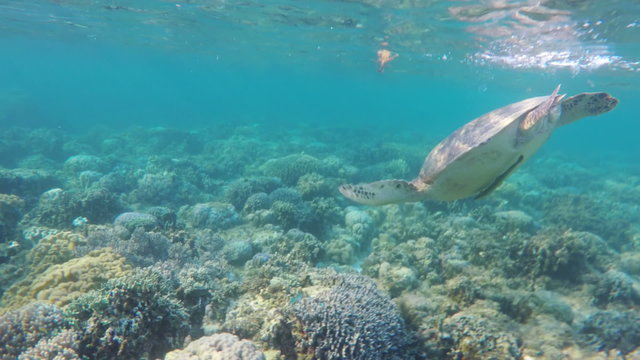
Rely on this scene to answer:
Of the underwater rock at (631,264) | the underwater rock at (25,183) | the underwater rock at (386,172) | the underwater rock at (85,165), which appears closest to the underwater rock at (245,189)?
the underwater rock at (386,172)

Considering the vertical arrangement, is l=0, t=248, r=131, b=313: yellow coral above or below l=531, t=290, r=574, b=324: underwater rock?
below

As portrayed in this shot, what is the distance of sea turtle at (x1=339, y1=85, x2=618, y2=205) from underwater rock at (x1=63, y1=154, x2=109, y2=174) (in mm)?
17302

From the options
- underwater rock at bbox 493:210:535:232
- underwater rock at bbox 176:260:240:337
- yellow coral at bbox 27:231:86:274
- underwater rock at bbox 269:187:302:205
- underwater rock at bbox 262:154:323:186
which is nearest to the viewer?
underwater rock at bbox 176:260:240:337

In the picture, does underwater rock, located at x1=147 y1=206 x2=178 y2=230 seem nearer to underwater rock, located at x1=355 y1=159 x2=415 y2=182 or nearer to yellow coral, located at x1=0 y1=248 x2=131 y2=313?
yellow coral, located at x1=0 y1=248 x2=131 y2=313

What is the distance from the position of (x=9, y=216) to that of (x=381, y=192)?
1087cm

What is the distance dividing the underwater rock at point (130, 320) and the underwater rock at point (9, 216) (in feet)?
23.1

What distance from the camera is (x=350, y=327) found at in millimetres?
3625

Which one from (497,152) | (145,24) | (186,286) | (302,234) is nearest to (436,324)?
(497,152)

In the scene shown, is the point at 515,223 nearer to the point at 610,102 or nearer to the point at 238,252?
the point at 610,102

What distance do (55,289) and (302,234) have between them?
533 centimetres

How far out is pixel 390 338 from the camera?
3773 mm

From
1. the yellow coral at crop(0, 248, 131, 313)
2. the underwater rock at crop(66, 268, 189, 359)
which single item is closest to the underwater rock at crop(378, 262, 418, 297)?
the underwater rock at crop(66, 268, 189, 359)

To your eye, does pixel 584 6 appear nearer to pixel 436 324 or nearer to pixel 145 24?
pixel 436 324

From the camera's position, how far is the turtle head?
5650 millimetres
